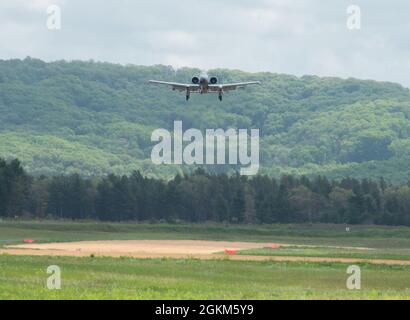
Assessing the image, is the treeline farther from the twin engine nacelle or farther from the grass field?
the twin engine nacelle

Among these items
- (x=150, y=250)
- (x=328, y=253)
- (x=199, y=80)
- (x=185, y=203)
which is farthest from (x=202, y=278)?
(x=185, y=203)

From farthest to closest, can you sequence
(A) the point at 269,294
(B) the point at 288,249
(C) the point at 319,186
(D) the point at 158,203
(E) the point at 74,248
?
(C) the point at 319,186, (D) the point at 158,203, (B) the point at 288,249, (E) the point at 74,248, (A) the point at 269,294

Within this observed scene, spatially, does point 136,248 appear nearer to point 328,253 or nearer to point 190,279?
point 328,253

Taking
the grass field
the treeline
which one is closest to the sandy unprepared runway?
the grass field

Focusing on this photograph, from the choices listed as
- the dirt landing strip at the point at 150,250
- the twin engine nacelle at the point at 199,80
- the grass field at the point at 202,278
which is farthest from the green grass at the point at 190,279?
the twin engine nacelle at the point at 199,80

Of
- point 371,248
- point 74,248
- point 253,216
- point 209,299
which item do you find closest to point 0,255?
point 74,248

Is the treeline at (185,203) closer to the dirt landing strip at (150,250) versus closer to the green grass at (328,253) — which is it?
the dirt landing strip at (150,250)
